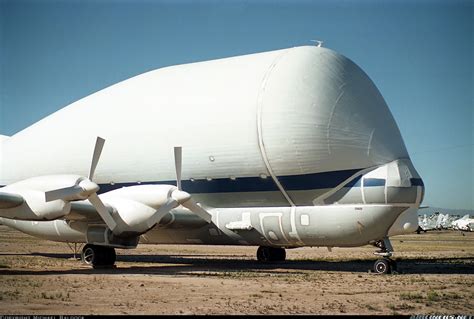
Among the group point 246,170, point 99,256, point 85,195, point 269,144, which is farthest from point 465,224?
point 85,195

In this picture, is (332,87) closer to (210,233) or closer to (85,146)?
(210,233)

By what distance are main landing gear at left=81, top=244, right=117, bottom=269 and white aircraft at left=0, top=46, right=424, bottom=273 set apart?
84 mm

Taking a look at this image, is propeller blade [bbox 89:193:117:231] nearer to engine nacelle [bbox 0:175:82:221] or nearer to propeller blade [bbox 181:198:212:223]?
engine nacelle [bbox 0:175:82:221]

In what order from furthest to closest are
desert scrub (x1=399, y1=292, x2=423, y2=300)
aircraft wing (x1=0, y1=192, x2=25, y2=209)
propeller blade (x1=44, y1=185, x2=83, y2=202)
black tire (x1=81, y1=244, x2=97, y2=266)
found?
black tire (x1=81, y1=244, x2=97, y2=266) → aircraft wing (x1=0, y1=192, x2=25, y2=209) → propeller blade (x1=44, y1=185, x2=83, y2=202) → desert scrub (x1=399, y1=292, x2=423, y2=300)

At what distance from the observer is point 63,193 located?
20.8m

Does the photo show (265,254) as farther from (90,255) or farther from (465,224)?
(465,224)

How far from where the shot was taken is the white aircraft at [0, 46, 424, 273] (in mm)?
22703

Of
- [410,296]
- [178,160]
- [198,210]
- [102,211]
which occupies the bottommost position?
[410,296]

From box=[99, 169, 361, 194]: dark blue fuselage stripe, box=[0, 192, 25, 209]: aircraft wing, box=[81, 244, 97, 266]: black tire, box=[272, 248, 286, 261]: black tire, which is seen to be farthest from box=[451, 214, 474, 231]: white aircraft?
box=[0, 192, 25, 209]: aircraft wing

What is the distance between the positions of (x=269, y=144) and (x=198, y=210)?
394 cm

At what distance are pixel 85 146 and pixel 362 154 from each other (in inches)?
556

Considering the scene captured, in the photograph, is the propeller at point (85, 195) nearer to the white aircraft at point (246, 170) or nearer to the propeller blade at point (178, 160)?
the white aircraft at point (246, 170)

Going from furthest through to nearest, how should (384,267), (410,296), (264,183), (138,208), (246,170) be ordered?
(246,170)
(264,183)
(138,208)
(384,267)
(410,296)

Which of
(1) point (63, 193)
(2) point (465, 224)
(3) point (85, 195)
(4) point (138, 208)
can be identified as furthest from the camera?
(2) point (465, 224)
